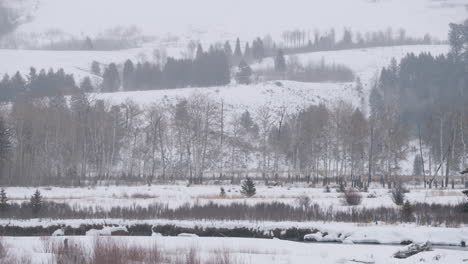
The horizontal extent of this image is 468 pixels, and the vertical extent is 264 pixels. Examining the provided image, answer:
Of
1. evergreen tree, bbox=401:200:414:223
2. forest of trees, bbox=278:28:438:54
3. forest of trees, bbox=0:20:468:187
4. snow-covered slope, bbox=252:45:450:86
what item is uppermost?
forest of trees, bbox=278:28:438:54

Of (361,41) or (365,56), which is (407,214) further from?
(361,41)

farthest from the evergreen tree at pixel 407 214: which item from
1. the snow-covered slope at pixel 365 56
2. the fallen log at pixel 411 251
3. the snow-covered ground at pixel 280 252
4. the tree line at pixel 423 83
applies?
the snow-covered slope at pixel 365 56

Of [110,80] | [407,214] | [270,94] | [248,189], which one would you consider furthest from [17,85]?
[407,214]

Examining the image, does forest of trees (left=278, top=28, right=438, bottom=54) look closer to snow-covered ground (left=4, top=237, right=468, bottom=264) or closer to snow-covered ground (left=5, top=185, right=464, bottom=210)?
snow-covered ground (left=5, top=185, right=464, bottom=210)

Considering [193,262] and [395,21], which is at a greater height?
[395,21]

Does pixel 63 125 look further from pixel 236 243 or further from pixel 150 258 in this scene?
pixel 150 258

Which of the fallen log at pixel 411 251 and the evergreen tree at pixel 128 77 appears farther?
the evergreen tree at pixel 128 77

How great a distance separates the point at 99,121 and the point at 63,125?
4.07m

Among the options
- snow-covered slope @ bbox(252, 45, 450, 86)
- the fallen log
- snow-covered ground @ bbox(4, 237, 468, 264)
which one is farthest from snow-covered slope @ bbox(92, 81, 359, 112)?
the fallen log

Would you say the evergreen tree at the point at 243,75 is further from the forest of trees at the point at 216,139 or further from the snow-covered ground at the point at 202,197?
the snow-covered ground at the point at 202,197

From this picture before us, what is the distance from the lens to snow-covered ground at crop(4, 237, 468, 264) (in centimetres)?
1460

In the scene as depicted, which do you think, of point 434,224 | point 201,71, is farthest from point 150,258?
point 201,71

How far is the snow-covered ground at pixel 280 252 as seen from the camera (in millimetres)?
14602

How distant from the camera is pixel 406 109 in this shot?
87062 mm
